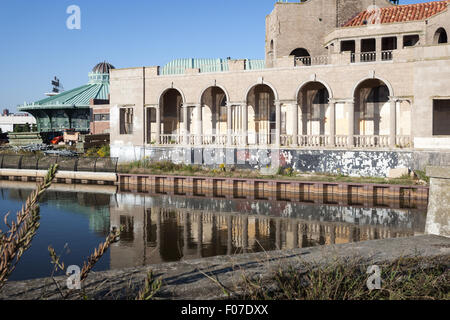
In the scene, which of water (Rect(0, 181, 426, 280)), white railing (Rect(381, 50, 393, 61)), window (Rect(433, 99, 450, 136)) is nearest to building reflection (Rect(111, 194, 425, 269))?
water (Rect(0, 181, 426, 280))

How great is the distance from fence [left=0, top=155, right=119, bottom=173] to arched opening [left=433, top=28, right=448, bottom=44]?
1020 inches

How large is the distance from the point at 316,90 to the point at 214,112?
948cm

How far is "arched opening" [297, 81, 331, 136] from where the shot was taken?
38.5 m

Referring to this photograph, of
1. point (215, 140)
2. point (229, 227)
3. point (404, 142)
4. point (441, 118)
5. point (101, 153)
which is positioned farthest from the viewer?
point (101, 153)

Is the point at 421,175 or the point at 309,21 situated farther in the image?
the point at 309,21

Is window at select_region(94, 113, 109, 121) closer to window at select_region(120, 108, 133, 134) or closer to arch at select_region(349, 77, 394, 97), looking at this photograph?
window at select_region(120, 108, 133, 134)

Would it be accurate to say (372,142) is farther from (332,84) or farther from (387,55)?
(387,55)

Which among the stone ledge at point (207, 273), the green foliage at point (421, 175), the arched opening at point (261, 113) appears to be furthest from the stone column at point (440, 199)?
the arched opening at point (261, 113)

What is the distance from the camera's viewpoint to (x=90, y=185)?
120 ft

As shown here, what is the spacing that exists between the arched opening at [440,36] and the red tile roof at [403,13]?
5.64ft

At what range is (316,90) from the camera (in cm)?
3881

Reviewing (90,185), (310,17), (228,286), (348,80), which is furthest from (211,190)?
(228,286)

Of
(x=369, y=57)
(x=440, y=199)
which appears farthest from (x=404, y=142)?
(x=440, y=199)
